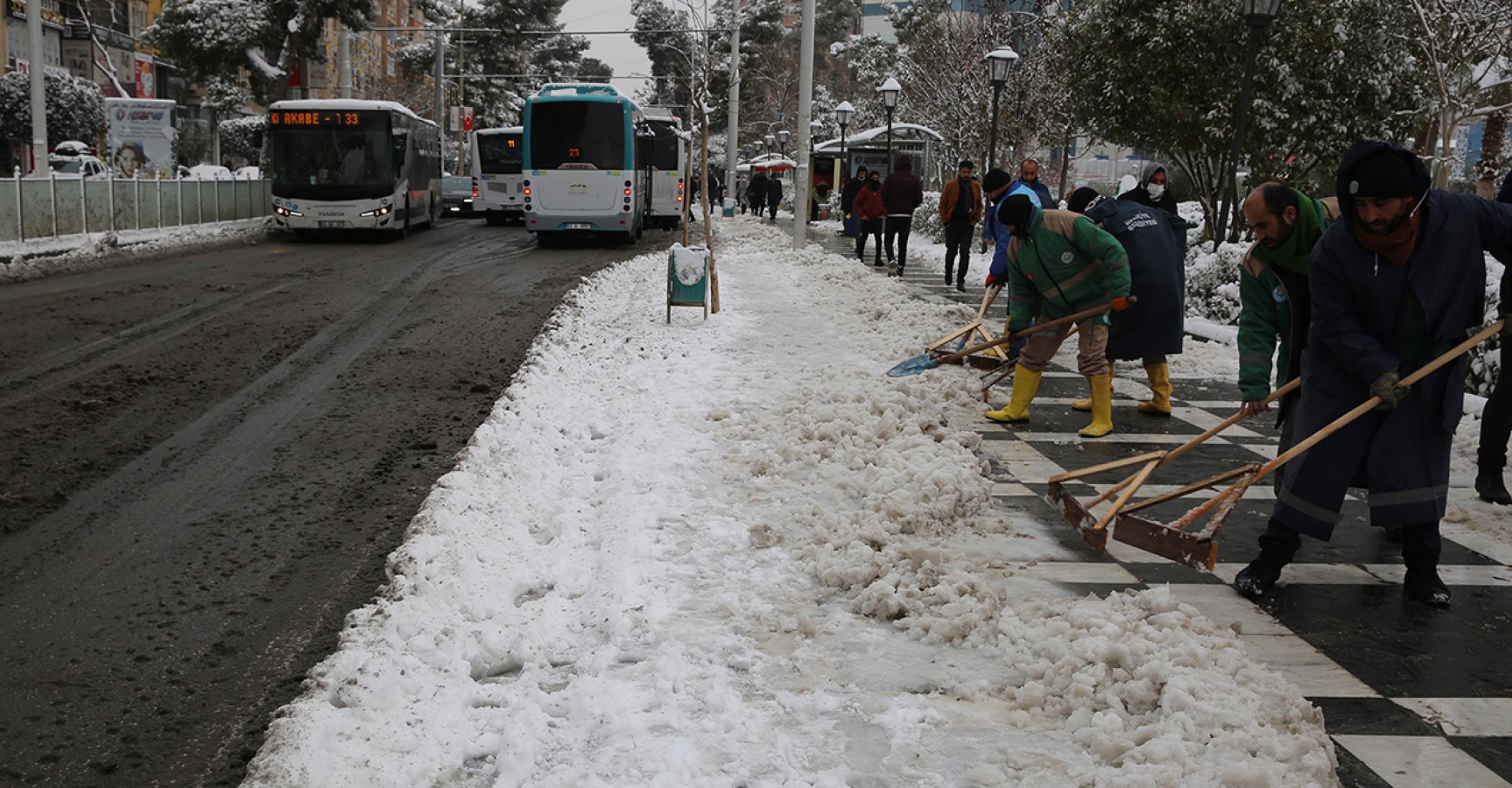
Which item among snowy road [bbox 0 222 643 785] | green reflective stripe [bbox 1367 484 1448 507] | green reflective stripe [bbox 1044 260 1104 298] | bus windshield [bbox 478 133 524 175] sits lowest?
snowy road [bbox 0 222 643 785]

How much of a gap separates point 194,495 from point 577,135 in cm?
1971

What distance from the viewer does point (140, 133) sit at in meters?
39.2

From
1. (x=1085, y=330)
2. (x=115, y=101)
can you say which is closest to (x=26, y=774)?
(x=1085, y=330)

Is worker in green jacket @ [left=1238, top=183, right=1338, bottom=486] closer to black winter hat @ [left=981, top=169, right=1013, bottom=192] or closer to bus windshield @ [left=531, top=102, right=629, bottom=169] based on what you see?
black winter hat @ [left=981, top=169, right=1013, bottom=192]

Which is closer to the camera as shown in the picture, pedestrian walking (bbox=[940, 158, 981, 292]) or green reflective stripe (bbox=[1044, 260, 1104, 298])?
green reflective stripe (bbox=[1044, 260, 1104, 298])

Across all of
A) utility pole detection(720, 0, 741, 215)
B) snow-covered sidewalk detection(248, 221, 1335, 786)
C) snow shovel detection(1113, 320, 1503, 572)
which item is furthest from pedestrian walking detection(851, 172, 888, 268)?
snow shovel detection(1113, 320, 1503, 572)

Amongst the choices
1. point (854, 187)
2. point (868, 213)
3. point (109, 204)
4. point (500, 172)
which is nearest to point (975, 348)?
point (868, 213)

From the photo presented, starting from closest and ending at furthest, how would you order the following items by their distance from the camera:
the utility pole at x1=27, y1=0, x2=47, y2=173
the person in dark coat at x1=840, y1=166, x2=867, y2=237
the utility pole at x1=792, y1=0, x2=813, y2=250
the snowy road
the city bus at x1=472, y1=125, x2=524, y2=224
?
the snowy road
the utility pole at x1=27, y1=0, x2=47, y2=173
the utility pole at x1=792, y1=0, x2=813, y2=250
the person in dark coat at x1=840, y1=166, x2=867, y2=237
the city bus at x1=472, y1=125, x2=524, y2=224

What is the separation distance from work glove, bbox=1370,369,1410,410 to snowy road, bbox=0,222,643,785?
379 centimetres

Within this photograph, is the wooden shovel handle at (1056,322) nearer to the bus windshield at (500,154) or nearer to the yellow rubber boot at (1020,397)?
the yellow rubber boot at (1020,397)

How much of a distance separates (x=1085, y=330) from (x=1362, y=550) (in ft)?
8.67

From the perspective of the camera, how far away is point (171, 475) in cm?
616

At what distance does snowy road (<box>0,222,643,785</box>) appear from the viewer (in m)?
3.59

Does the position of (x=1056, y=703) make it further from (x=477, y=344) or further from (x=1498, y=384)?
(x=477, y=344)
